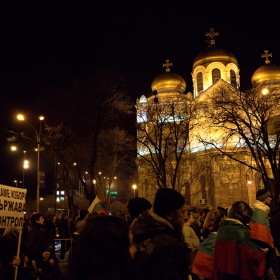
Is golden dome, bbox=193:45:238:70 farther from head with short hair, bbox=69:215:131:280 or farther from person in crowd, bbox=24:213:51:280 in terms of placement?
head with short hair, bbox=69:215:131:280

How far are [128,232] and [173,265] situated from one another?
24.2 inches

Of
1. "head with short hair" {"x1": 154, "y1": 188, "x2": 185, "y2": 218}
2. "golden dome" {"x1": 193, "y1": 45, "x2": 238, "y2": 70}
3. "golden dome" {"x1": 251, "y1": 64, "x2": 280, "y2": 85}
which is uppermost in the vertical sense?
"golden dome" {"x1": 193, "y1": 45, "x2": 238, "y2": 70}

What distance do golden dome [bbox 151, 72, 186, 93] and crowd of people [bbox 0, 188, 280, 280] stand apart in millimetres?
41327

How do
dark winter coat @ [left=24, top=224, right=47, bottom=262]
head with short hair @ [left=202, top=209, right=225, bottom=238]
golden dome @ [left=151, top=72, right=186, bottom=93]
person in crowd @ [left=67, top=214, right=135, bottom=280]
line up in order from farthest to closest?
golden dome @ [left=151, top=72, right=186, bottom=93]
dark winter coat @ [left=24, top=224, right=47, bottom=262]
head with short hair @ [left=202, top=209, right=225, bottom=238]
person in crowd @ [left=67, top=214, right=135, bottom=280]

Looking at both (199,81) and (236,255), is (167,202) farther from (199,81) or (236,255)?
(199,81)

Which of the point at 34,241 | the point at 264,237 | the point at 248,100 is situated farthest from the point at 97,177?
the point at 264,237

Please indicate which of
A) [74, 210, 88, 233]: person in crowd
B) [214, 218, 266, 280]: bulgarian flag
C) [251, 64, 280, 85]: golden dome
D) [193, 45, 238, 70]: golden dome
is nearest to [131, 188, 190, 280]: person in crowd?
[214, 218, 266, 280]: bulgarian flag

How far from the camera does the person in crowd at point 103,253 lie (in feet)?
8.08

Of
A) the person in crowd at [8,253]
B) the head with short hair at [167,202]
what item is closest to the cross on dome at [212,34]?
the person in crowd at [8,253]

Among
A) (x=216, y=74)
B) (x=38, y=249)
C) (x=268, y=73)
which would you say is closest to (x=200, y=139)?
(x=216, y=74)

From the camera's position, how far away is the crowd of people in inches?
99.0

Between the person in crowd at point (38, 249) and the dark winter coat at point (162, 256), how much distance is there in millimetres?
5162

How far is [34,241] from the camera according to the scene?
790 cm

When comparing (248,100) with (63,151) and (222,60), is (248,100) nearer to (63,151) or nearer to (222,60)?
(63,151)
